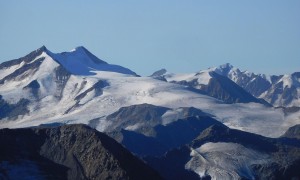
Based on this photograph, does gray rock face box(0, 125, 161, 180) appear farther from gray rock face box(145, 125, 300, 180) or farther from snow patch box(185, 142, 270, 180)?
snow patch box(185, 142, 270, 180)

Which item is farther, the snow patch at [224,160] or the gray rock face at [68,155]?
the snow patch at [224,160]

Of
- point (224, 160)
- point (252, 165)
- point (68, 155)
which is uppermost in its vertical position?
point (68, 155)

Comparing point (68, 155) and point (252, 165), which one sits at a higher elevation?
point (68, 155)

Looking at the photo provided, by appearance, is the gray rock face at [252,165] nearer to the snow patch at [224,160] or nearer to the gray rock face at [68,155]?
the snow patch at [224,160]

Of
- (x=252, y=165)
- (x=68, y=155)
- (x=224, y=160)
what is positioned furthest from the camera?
(x=224, y=160)

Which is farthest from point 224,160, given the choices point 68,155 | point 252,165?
point 68,155

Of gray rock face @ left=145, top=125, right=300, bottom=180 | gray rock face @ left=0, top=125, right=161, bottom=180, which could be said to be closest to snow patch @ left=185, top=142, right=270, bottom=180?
gray rock face @ left=145, top=125, right=300, bottom=180

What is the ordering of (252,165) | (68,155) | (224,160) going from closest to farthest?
1. (68,155)
2. (252,165)
3. (224,160)

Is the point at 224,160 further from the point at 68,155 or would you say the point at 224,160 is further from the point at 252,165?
the point at 68,155

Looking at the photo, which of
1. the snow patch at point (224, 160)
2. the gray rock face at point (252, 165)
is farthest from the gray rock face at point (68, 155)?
the snow patch at point (224, 160)

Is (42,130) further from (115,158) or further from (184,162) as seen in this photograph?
(184,162)
